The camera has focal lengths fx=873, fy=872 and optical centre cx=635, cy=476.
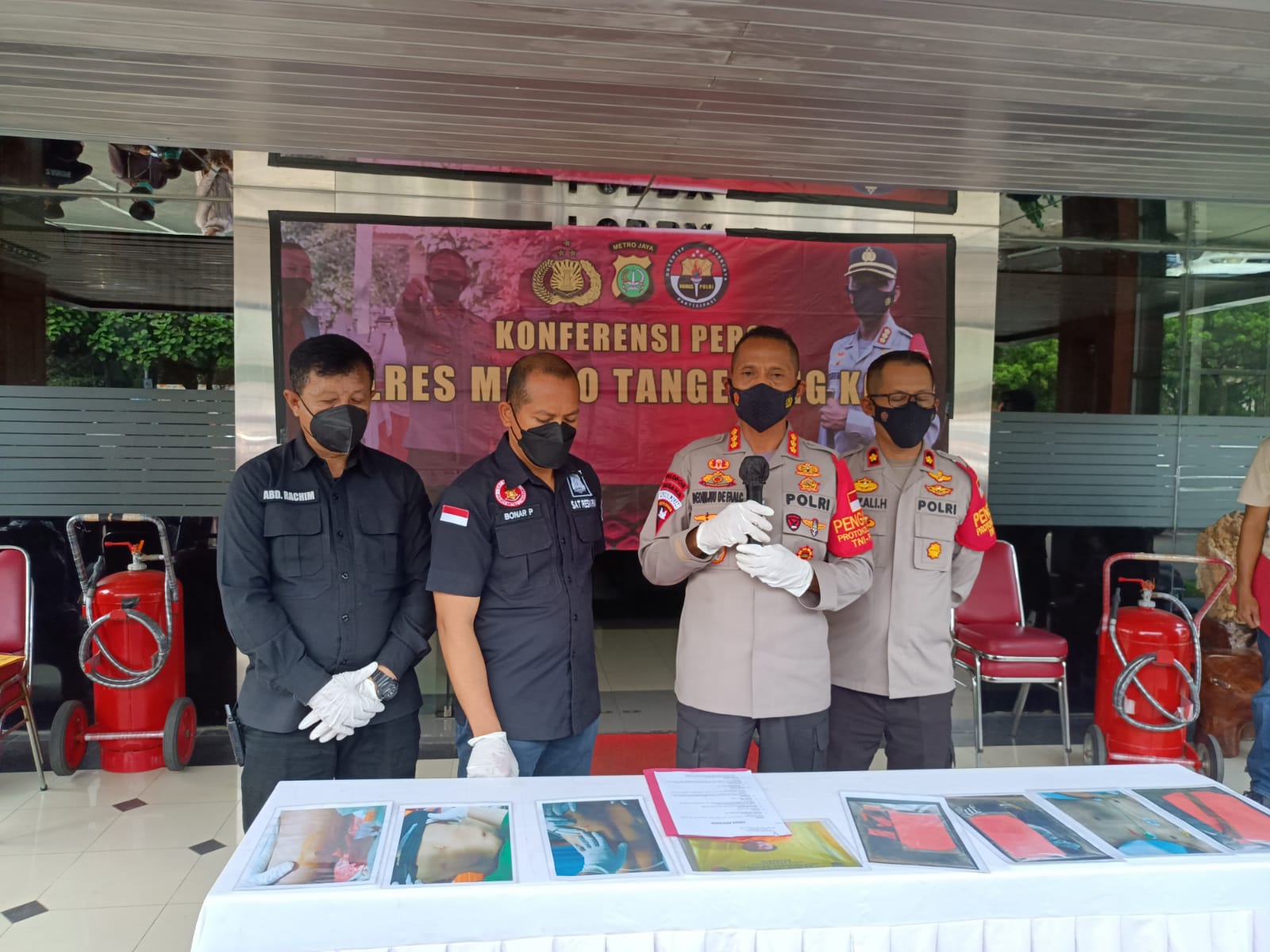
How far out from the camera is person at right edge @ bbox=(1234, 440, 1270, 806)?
10.8 ft

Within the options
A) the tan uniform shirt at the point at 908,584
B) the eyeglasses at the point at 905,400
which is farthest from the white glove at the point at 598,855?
the eyeglasses at the point at 905,400

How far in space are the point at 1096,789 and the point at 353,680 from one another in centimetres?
164

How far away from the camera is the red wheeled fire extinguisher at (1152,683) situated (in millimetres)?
3836

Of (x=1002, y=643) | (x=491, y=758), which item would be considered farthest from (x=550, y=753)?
(x=1002, y=643)

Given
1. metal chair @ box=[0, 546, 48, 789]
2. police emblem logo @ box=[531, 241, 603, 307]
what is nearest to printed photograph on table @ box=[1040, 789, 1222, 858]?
police emblem logo @ box=[531, 241, 603, 307]

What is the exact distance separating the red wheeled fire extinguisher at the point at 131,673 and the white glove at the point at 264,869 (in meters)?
2.86

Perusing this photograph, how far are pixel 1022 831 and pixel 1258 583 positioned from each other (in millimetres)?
2586

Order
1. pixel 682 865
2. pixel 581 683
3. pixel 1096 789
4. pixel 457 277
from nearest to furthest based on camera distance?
pixel 682 865 → pixel 1096 789 → pixel 581 683 → pixel 457 277

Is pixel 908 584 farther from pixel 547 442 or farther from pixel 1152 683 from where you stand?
pixel 1152 683

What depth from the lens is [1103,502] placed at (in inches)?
190

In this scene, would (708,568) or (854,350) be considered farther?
(854,350)

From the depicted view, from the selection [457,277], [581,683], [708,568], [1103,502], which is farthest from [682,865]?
[1103,502]

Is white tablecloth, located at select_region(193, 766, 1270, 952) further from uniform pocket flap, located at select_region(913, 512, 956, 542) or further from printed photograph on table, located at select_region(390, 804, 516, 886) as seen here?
uniform pocket flap, located at select_region(913, 512, 956, 542)

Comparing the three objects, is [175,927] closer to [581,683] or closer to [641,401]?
[581,683]
